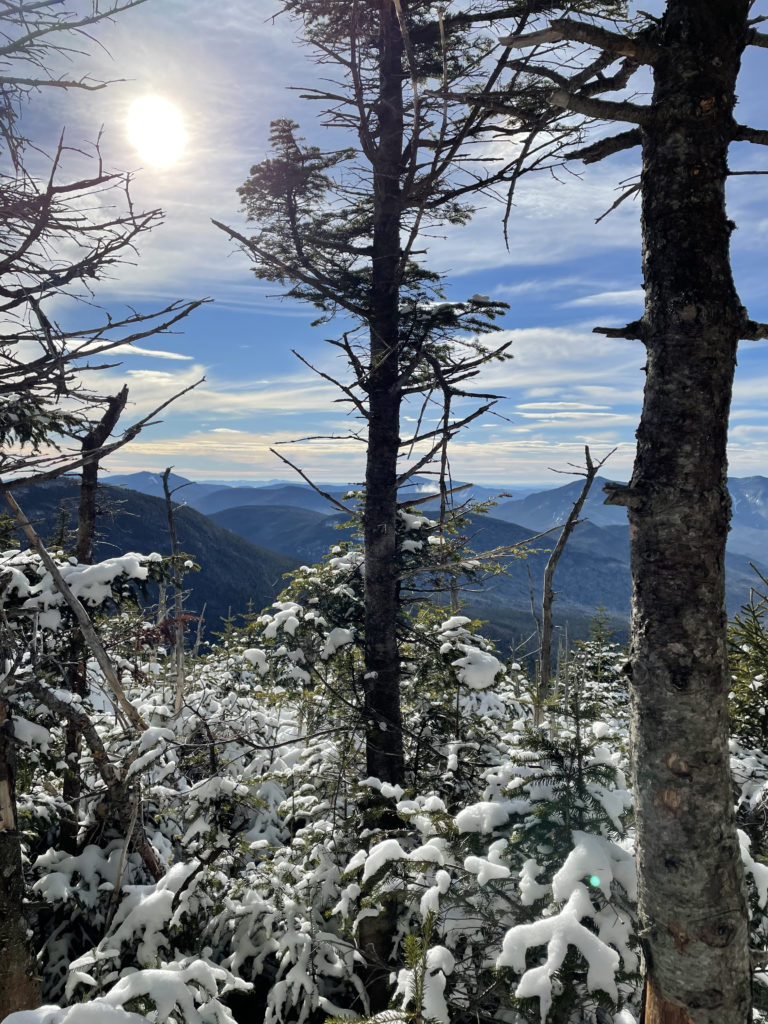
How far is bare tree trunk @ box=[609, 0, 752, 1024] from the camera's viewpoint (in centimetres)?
244

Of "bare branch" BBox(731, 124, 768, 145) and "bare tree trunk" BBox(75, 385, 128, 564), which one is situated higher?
"bare branch" BBox(731, 124, 768, 145)

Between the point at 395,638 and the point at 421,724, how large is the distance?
1.46m

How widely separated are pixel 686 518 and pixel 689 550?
0.14 metres

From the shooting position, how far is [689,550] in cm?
247

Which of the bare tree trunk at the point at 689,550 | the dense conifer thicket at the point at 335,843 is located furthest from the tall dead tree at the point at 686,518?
the dense conifer thicket at the point at 335,843

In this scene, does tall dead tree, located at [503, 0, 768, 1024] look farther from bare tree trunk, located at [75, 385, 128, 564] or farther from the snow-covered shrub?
bare tree trunk, located at [75, 385, 128, 564]

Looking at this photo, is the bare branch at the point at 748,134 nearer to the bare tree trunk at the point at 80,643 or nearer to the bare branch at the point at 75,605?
the bare branch at the point at 75,605

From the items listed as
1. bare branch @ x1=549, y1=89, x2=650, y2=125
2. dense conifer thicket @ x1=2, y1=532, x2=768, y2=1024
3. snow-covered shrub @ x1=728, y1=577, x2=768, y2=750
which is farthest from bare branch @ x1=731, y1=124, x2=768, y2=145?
snow-covered shrub @ x1=728, y1=577, x2=768, y2=750

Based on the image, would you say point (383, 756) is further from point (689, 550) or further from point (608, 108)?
point (608, 108)

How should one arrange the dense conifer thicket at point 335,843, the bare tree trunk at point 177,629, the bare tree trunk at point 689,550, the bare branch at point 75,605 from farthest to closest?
→ the bare tree trunk at point 177,629, the bare branch at point 75,605, the dense conifer thicket at point 335,843, the bare tree trunk at point 689,550

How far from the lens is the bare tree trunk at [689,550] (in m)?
2.44

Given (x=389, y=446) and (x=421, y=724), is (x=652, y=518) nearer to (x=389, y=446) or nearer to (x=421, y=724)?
(x=389, y=446)

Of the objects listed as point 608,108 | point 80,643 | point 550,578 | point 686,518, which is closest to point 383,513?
point 550,578

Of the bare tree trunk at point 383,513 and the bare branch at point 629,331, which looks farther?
the bare tree trunk at point 383,513
